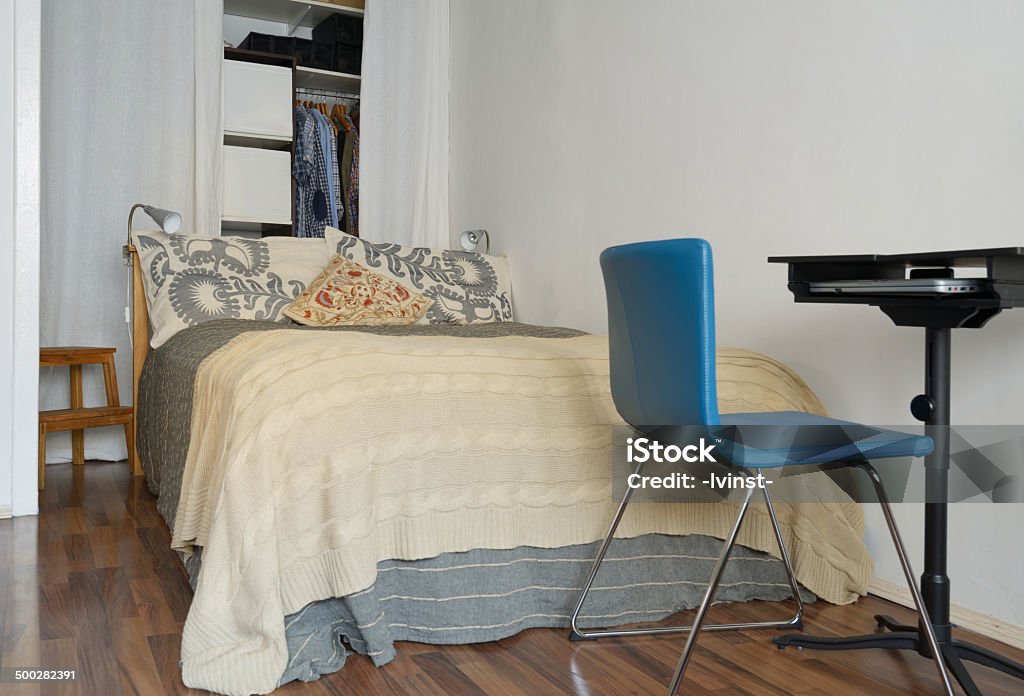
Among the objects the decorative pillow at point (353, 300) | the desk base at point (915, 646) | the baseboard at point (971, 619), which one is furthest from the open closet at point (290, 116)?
the desk base at point (915, 646)

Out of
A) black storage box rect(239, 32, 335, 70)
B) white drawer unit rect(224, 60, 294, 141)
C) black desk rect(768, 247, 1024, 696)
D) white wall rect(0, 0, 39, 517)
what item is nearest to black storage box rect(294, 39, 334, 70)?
black storage box rect(239, 32, 335, 70)

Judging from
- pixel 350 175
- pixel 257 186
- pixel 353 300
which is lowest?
pixel 353 300

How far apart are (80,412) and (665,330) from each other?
2.63 meters

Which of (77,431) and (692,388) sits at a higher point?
(692,388)

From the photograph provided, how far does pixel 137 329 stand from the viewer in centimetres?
360

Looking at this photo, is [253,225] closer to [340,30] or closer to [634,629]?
[340,30]

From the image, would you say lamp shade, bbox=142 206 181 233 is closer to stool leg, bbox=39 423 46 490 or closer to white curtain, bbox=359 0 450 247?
stool leg, bbox=39 423 46 490

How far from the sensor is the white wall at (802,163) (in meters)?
2.02

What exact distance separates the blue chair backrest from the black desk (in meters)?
0.42

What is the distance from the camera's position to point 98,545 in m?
2.58

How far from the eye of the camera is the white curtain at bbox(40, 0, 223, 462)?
382cm

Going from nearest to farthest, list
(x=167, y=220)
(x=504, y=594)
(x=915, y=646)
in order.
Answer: (x=915, y=646), (x=504, y=594), (x=167, y=220)

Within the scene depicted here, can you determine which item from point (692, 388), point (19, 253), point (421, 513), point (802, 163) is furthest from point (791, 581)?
point (19, 253)

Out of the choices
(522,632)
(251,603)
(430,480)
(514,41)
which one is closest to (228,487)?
(251,603)
